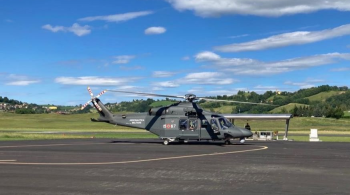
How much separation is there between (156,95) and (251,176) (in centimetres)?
1615

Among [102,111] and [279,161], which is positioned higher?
[102,111]

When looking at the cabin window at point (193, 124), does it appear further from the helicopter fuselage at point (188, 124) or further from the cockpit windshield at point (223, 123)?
the cockpit windshield at point (223, 123)

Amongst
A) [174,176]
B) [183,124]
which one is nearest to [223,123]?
[183,124]

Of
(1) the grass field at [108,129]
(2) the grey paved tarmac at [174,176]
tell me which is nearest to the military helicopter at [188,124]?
(2) the grey paved tarmac at [174,176]

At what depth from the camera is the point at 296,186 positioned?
1206cm

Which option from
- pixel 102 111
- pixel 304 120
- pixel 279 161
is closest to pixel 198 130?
pixel 102 111

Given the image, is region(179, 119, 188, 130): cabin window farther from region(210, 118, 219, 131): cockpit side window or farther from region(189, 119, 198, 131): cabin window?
region(210, 118, 219, 131): cockpit side window

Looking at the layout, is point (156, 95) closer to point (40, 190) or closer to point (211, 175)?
point (211, 175)

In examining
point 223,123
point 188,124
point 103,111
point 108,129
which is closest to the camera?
point 223,123

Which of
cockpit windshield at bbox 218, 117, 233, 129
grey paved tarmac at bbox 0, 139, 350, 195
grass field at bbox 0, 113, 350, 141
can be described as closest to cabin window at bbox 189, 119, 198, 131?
cockpit windshield at bbox 218, 117, 233, 129

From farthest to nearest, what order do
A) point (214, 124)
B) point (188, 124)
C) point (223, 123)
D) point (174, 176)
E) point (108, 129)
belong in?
point (108, 129) < point (188, 124) < point (223, 123) < point (214, 124) < point (174, 176)

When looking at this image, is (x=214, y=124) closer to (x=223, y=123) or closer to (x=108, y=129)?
(x=223, y=123)

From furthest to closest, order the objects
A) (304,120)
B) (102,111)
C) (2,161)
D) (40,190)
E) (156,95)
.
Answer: (304,120)
(102,111)
(156,95)
(2,161)
(40,190)

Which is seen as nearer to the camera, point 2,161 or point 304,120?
point 2,161
